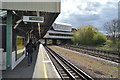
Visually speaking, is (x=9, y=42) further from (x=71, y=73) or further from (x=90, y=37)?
(x=90, y=37)

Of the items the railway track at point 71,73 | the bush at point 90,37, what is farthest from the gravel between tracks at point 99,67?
the bush at point 90,37

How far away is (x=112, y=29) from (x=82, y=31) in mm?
13060

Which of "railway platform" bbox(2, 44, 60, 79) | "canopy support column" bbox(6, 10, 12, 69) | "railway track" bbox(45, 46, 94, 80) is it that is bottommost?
"railway track" bbox(45, 46, 94, 80)

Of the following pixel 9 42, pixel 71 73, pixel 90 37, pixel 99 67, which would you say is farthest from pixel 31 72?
pixel 90 37

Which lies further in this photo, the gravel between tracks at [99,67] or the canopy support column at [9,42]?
the gravel between tracks at [99,67]

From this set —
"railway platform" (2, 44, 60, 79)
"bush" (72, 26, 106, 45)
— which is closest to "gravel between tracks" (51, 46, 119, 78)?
"railway platform" (2, 44, 60, 79)

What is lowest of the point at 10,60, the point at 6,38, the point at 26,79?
the point at 26,79

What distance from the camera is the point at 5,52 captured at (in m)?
9.56

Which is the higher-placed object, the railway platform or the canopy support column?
the canopy support column

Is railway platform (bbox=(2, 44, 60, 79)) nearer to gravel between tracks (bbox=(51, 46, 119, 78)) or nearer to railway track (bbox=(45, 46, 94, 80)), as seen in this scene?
railway track (bbox=(45, 46, 94, 80))

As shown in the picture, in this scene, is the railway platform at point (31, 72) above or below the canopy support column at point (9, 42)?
below

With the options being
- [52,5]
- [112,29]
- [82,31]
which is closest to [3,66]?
[52,5]

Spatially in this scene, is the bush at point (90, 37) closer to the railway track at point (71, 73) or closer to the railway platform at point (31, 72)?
the railway track at point (71, 73)

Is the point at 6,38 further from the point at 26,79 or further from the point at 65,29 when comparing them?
the point at 65,29
